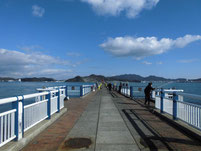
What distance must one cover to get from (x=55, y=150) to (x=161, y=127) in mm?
4145

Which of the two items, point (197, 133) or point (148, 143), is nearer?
point (148, 143)

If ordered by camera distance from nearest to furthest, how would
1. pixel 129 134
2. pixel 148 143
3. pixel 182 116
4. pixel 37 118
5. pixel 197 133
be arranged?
pixel 148 143, pixel 197 133, pixel 129 134, pixel 37 118, pixel 182 116

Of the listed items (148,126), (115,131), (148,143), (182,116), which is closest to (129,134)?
(115,131)

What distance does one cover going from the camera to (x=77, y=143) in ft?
16.2

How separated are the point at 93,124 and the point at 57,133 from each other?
5.50 ft

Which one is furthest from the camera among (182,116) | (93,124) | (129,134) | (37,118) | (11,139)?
(93,124)

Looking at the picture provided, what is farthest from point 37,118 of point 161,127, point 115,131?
point 161,127

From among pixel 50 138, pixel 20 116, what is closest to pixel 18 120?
pixel 20 116

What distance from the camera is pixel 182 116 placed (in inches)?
262

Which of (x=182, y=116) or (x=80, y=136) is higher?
(x=182, y=116)

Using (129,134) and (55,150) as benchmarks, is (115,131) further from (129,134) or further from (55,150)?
(55,150)

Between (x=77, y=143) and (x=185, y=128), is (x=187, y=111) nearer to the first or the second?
(x=185, y=128)

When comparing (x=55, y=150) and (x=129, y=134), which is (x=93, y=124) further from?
(x=55, y=150)

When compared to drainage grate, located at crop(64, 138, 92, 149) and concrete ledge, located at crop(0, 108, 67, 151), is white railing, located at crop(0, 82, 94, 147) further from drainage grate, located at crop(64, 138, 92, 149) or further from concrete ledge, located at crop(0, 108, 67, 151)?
drainage grate, located at crop(64, 138, 92, 149)
